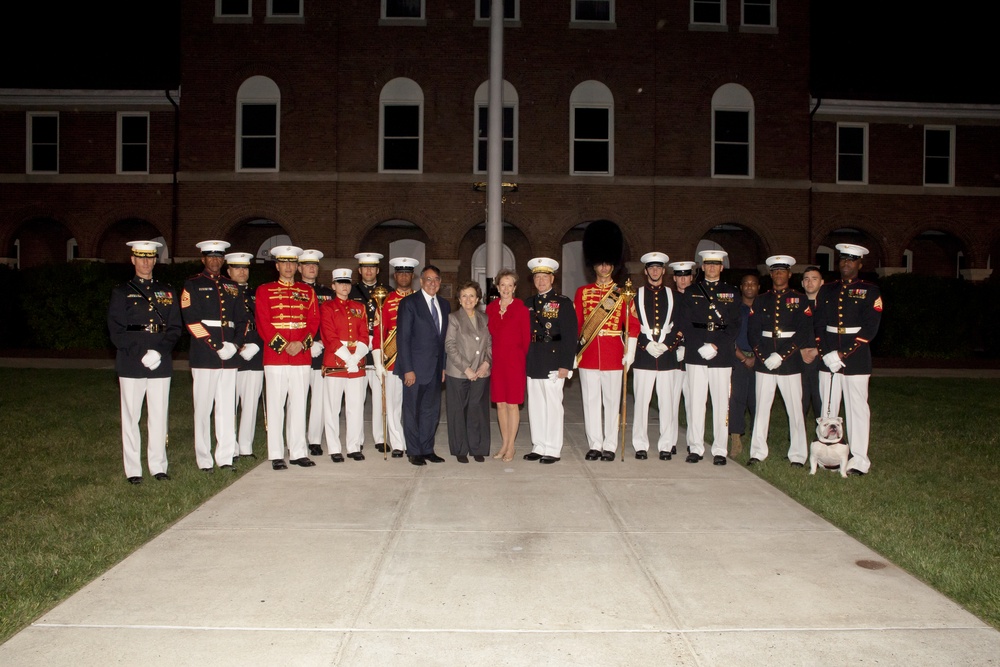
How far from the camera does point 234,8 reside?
925 inches

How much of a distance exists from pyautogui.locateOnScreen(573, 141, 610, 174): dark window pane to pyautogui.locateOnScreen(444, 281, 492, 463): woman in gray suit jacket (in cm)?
1520

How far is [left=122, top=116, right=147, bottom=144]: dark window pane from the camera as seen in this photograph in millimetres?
24641

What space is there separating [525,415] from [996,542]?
24.5ft

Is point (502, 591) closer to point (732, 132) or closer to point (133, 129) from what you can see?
point (732, 132)

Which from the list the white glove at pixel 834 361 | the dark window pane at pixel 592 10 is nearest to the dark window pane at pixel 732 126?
the dark window pane at pixel 592 10

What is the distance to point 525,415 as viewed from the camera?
42.2 ft

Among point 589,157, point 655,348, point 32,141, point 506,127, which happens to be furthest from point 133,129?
point 655,348

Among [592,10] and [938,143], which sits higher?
[592,10]

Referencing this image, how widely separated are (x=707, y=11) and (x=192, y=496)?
2114cm

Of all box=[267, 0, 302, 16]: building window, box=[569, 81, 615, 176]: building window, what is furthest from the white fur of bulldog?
box=[267, 0, 302, 16]: building window

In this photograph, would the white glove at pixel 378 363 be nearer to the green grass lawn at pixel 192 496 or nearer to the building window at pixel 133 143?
the green grass lawn at pixel 192 496

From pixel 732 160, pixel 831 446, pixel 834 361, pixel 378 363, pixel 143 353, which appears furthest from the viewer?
pixel 732 160

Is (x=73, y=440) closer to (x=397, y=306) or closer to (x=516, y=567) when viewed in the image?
(x=397, y=306)

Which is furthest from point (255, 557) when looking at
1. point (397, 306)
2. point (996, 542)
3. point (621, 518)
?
point (996, 542)
